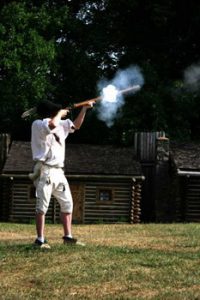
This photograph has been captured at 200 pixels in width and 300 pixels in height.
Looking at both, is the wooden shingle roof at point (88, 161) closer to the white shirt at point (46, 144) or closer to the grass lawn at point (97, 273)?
the grass lawn at point (97, 273)

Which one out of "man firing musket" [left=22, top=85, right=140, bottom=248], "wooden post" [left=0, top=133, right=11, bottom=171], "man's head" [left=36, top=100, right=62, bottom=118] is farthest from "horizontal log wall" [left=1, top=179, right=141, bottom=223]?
"man's head" [left=36, top=100, right=62, bottom=118]

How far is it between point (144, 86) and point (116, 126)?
2.58 m

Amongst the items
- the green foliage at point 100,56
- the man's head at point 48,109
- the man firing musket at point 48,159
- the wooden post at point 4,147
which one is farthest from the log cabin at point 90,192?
the man's head at point 48,109

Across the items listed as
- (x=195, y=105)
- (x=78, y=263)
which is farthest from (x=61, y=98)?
(x=78, y=263)

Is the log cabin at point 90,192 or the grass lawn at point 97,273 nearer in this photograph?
the grass lawn at point 97,273

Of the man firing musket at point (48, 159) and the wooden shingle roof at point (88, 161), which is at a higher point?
the wooden shingle roof at point (88, 161)

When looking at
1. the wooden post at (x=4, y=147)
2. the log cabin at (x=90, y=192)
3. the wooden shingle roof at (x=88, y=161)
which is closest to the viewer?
the log cabin at (x=90, y=192)

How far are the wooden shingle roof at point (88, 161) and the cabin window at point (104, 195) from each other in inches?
29.8

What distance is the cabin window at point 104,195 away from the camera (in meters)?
27.4

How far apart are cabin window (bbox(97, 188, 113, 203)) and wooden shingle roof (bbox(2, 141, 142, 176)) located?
0.76m

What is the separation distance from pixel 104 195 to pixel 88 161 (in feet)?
6.21

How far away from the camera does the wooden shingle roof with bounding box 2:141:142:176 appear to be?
27375mm

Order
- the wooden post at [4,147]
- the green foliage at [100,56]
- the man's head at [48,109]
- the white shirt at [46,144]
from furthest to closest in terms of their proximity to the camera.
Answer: the green foliage at [100,56] → the wooden post at [4,147] → the man's head at [48,109] → the white shirt at [46,144]

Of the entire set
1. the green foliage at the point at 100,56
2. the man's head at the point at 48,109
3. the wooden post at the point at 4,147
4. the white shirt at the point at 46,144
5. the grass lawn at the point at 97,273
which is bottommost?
the grass lawn at the point at 97,273
